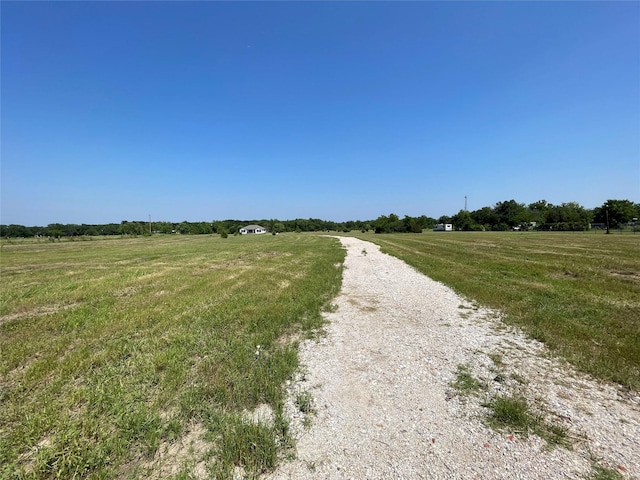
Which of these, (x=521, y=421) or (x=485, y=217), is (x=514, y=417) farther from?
(x=485, y=217)

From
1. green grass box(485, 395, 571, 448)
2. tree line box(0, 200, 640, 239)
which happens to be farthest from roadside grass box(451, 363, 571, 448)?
tree line box(0, 200, 640, 239)

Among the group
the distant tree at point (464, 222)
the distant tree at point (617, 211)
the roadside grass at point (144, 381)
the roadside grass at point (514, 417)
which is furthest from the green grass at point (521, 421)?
the distant tree at point (464, 222)

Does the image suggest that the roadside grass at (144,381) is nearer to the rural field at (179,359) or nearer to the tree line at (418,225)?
the rural field at (179,359)

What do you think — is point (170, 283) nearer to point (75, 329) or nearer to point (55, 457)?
point (75, 329)

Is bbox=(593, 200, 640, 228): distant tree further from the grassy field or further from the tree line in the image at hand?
the grassy field

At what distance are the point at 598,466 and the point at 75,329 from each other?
9.12 meters

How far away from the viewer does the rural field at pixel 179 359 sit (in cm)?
279

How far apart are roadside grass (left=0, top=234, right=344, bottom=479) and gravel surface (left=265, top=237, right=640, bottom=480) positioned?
539mm

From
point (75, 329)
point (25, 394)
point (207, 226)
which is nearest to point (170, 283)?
point (75, 329)

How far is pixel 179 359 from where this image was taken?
477 cm

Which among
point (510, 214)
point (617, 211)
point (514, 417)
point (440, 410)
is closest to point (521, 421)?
point (514, 417)

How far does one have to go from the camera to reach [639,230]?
55469 mm

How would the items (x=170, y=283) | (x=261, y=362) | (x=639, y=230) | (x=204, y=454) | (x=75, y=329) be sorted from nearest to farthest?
1. (x=204, y=454)
2. (x=261, y=362)
3. (x=75, y=329)
4. (x=170, y=283)
5. (x=639, y=230)

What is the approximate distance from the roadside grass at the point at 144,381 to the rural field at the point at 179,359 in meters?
0.02
